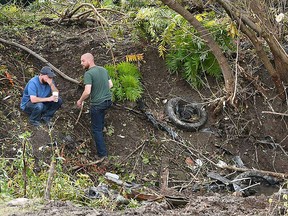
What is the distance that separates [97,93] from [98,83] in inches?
7.5

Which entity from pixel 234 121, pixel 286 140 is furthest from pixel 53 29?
pixel 286 140

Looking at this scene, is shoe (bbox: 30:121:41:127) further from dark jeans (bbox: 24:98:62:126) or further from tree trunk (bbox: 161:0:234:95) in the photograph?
tree trunk (bbox: 161:0:234:95)

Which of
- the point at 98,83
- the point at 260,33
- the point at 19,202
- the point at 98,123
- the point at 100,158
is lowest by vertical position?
the point at 100,158

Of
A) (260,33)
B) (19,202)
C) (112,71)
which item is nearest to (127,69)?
(112,71)

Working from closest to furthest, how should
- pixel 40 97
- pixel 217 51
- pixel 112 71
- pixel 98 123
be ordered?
pixel 40 97 < pixel 98 123 < pixel 217 51 < pixel 112 71

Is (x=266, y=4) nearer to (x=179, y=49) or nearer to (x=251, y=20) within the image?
(x=251, y=20)

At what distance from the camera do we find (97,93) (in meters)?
9.10

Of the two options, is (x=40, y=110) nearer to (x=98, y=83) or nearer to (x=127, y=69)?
(x=98, y=83)

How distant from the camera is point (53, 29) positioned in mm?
12672

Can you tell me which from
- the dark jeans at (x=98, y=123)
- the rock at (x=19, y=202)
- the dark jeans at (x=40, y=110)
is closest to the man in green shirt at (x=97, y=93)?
the dark jeans at (x=98, y=123)

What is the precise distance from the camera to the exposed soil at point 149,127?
9.11 m

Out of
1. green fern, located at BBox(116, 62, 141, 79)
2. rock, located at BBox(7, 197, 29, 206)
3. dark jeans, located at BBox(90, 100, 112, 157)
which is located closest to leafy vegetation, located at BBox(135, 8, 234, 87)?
green fern, located at BBox(116, 62, 141, 79)

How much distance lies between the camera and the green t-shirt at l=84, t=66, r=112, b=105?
353 inches

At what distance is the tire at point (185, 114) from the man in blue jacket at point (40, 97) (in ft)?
9.05
